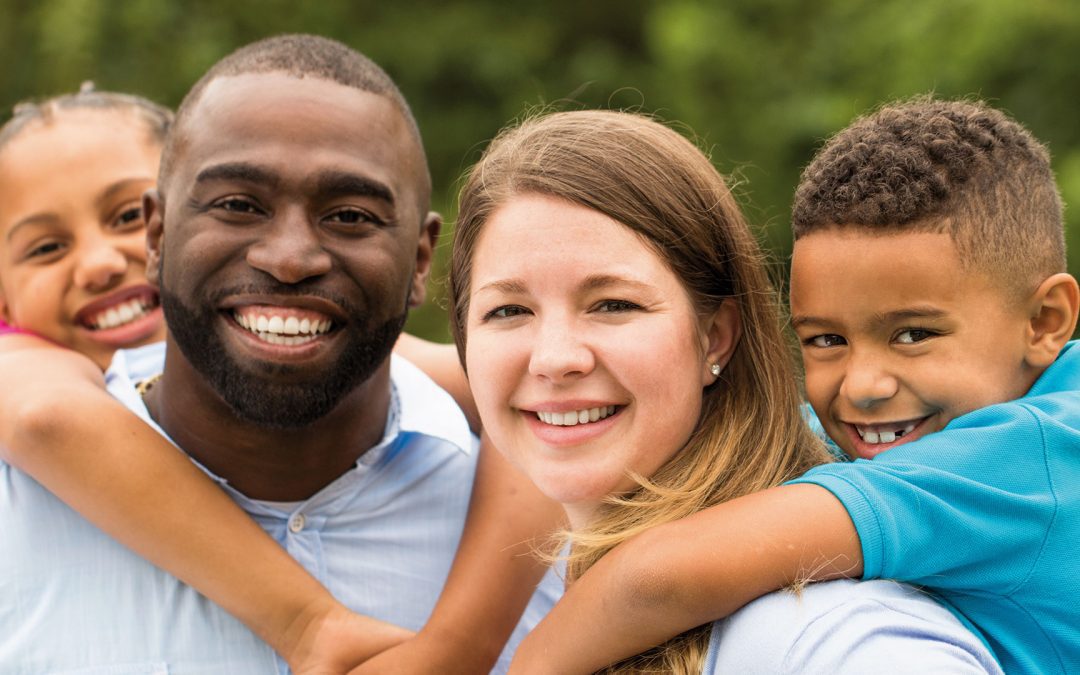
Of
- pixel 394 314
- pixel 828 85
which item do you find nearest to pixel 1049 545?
pixel 394 314

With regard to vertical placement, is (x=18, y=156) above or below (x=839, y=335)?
below

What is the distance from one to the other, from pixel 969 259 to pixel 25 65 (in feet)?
27.4

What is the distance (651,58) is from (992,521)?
28.8 feet

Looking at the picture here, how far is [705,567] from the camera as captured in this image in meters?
2.12

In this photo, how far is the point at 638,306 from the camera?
2.36m

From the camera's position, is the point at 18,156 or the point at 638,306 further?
the point at 18,156

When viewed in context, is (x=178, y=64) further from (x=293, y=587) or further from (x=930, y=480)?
(x=930, y=480)

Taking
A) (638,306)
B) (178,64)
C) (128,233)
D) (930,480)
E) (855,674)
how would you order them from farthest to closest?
(178,64), (128,233), (638,306), (930,480), (855,674)

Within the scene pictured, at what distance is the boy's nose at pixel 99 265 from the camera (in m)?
3.65

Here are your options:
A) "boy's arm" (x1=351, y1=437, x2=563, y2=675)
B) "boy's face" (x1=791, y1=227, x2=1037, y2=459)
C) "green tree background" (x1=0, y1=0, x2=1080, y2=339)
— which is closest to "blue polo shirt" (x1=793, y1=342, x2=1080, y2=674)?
"boy's face" (x1=791, y1=227, x2=1037, y2=459)

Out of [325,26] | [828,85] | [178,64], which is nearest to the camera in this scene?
[828,85]

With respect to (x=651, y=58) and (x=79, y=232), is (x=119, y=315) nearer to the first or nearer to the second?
(x=79, y=232)

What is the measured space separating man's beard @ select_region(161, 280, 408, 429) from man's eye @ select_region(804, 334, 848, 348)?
1.02 meters

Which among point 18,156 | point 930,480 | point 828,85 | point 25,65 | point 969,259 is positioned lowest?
point 25,65
